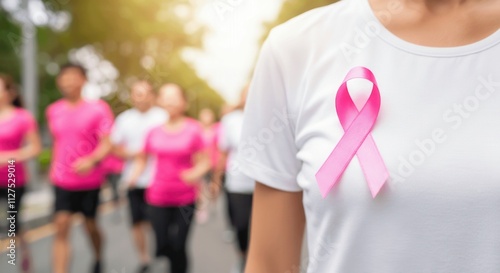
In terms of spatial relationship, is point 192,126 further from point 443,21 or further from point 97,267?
point 443,21

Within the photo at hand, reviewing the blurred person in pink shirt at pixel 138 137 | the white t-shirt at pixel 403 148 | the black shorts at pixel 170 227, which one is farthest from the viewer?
the blurred person in pink shirt at pixel 138 137

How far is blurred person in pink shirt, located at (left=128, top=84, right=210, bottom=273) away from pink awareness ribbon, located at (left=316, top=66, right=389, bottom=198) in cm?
432

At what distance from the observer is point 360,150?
102 centimetres

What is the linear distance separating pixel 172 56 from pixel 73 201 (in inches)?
663

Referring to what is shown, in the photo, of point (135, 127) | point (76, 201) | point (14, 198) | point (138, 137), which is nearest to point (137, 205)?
point (138, 137)

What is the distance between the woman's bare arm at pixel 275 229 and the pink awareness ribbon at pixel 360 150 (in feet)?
0.46

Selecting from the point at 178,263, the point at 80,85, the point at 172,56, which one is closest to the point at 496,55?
the point at 178,263

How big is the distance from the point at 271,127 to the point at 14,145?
15.8 feet

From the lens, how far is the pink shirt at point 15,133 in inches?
215

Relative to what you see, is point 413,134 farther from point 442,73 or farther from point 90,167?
point 90,167

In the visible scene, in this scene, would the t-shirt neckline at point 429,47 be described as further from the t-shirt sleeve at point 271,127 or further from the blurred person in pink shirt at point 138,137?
the blurred person in pink shirt at point 138,137

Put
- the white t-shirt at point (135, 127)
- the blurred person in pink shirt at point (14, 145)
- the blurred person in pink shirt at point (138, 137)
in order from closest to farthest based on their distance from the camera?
the blurred person in pink shirt at point (14, 145) → the blurred person in pink shirt at point (138, 137) → the white t-shirt at point (135, 127)

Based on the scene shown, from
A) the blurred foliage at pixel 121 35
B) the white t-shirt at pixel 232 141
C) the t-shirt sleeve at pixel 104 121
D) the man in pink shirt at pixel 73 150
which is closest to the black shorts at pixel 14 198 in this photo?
the man in pink shirt at pixel 73 150

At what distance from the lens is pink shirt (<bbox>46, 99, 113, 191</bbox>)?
539cm
